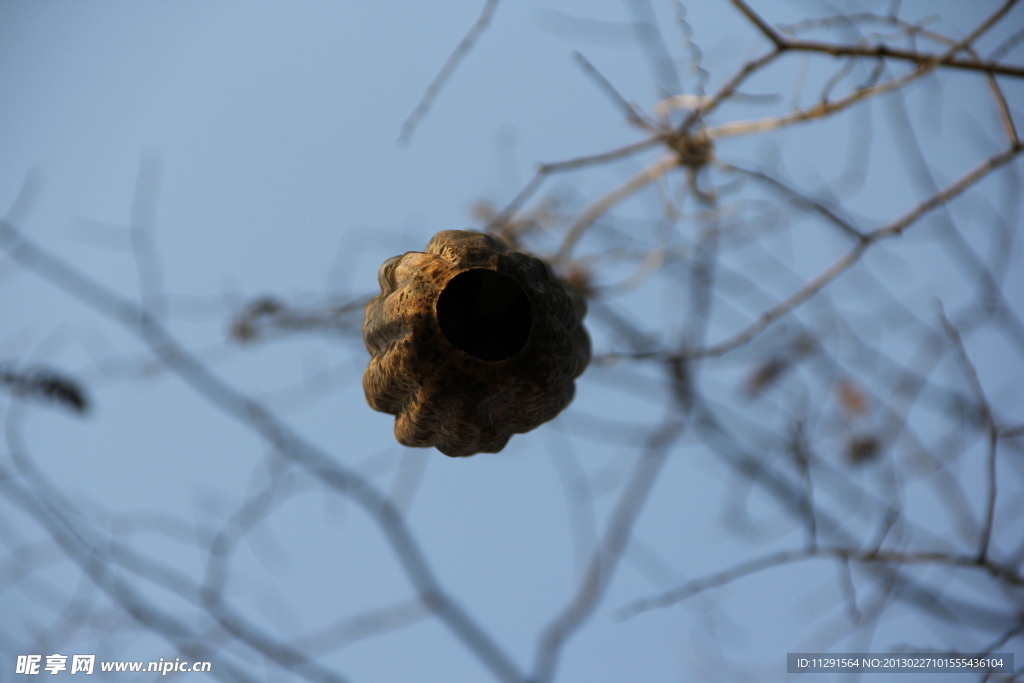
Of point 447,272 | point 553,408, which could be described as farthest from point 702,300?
point 447,272

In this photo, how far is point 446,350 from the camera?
1679mm

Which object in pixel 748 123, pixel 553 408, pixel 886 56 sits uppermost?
pixel 748 123

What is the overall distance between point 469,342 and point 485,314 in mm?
95

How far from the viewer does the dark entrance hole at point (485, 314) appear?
176 centimetres

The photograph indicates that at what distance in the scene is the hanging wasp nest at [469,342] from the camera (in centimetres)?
169

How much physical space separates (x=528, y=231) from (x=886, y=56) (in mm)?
2244

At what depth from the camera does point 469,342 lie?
1777 millimetres

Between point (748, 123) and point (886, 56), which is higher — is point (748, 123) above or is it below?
above

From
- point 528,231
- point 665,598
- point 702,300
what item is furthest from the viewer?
point 528,231

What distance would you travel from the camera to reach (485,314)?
5.91 feet

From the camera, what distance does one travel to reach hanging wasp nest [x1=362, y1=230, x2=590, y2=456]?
5.55 ft

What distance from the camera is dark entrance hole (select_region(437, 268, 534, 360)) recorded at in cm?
176

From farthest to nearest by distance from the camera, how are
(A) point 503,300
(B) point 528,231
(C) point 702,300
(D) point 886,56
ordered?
(B) point 528,231
(C) point 702,300
(D) point 886,56
(A) point 503,300

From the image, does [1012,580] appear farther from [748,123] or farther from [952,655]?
[748,123]
